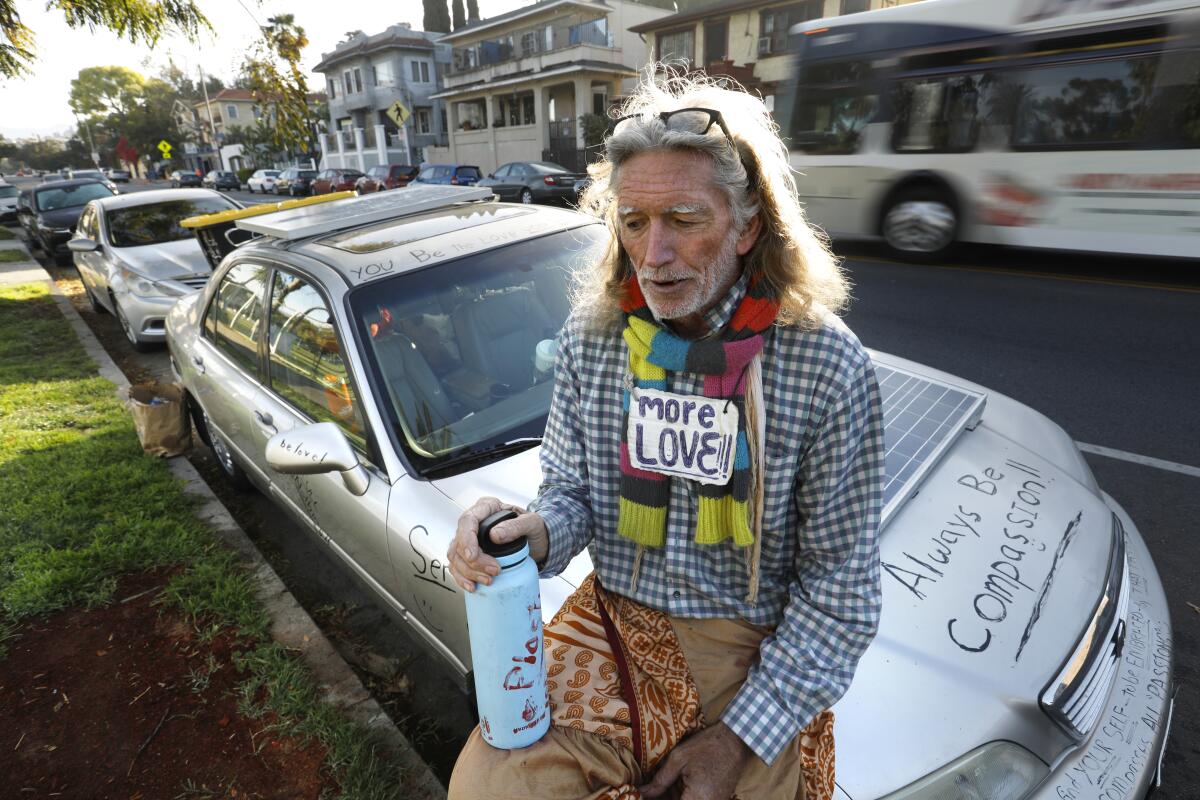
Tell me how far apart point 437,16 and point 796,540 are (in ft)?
193

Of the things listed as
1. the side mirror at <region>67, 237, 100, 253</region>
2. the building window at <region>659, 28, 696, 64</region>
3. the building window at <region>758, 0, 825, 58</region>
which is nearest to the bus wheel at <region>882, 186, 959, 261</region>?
the side mirror at <region>67, 237, 100, 253</region>

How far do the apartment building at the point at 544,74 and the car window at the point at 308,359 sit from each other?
28.1m

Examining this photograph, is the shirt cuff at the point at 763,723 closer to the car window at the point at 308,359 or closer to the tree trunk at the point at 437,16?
the car window at the point at 308,359

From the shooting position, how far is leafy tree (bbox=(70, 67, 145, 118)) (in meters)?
74.5

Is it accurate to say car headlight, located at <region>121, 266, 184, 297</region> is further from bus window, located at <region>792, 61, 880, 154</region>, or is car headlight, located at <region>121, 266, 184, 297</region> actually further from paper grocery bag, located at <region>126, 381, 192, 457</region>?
bus window, located at <region>792, 61, 880, 154</region>

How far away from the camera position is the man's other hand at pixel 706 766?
1257mm

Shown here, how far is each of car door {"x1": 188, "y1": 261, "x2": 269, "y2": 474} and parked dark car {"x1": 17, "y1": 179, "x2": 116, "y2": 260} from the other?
42.0ft

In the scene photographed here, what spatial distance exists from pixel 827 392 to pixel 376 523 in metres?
1.68

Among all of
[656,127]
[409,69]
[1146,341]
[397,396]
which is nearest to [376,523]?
[397,396]

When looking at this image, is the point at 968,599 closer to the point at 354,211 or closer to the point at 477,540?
the point at 477,540

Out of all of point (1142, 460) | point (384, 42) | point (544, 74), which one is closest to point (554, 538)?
point (1142, 460)

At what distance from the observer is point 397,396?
2412 mm

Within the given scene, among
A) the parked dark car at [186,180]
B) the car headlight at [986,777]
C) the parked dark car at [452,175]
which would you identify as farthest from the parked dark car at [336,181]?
the car headlight at [986,777]

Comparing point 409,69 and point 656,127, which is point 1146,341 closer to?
point 656,127
